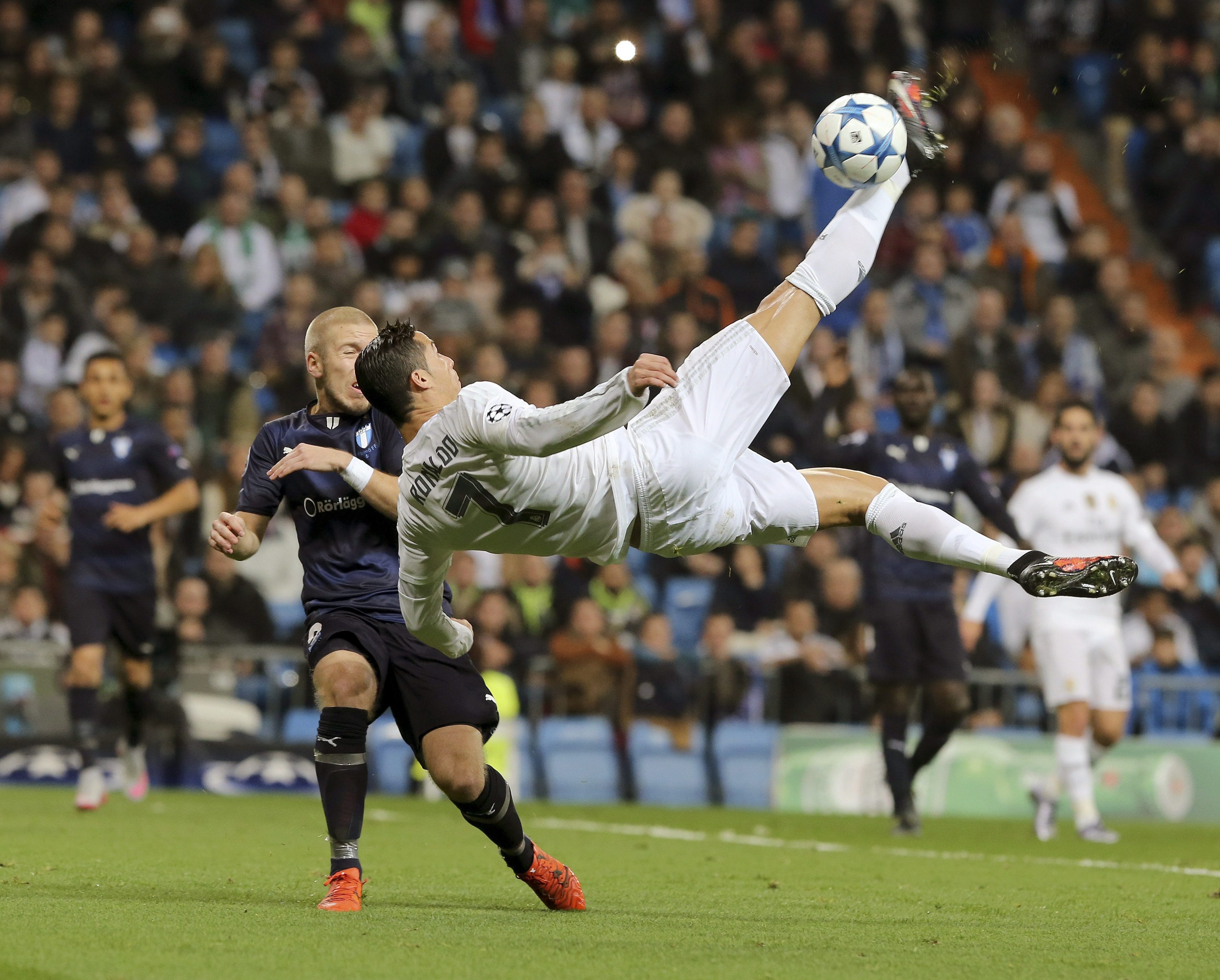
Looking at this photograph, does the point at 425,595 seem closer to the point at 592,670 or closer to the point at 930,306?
the point at 592,670

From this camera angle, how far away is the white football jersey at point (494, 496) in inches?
216

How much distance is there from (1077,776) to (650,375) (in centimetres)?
701

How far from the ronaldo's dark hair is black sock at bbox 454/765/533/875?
1334 millimetres

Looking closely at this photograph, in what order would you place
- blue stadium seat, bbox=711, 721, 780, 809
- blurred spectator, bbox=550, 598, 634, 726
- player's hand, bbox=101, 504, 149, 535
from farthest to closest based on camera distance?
blurred spectator, bbox=550, 598, 634, 726
blue stadium seat, bbox=711, 721, 780, 809
player's hand, bbox=101, 504, 149, 535

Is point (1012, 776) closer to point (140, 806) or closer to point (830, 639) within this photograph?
point (830, 639)

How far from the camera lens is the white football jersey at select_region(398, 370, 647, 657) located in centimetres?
548

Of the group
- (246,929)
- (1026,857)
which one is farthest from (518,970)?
(1026,857)

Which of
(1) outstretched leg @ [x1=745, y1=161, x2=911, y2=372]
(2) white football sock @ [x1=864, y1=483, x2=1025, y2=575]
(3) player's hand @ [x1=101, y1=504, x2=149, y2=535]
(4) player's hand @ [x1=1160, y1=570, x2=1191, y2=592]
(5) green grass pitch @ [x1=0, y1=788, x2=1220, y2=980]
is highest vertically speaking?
(1) outstretched leg @ [x1=745, y1=161, x2=911, y2=372]

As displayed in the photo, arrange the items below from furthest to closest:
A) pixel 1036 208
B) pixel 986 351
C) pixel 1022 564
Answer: pixel 1036 208
pixel 986 351
pixel 1022 564

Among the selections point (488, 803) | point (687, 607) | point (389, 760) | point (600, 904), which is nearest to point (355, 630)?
point (488, 803)

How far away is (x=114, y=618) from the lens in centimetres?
1120

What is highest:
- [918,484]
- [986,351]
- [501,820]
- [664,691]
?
[986,351]

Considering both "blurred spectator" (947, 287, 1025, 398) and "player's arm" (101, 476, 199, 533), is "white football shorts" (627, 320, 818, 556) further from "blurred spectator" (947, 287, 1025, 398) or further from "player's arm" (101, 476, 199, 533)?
"blurred spectator" (947, 287, 1025, 398)

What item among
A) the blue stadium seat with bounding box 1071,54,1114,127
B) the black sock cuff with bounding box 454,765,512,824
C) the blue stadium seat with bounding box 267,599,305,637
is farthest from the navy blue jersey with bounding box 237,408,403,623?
the blue stadium seat with bounding box 1071,54,1114,127
